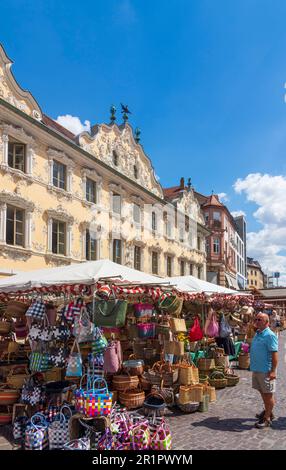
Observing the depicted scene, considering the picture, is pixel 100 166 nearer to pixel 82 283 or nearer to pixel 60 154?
pixel 60 154

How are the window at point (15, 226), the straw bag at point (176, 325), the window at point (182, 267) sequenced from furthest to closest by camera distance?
the window at point (182, 267) < the window at point (15, 226) < the straw bag at point (176, 325)

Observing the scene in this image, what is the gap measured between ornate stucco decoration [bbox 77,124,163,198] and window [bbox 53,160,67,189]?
6.95ft

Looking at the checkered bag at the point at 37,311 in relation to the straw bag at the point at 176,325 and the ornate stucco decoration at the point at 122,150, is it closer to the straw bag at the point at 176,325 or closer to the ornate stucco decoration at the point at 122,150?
the straw bag at the point at 176,325

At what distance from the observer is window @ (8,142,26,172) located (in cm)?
1697

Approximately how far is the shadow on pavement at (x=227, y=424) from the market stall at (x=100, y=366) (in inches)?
23.3

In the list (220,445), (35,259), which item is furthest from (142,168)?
(220,445)

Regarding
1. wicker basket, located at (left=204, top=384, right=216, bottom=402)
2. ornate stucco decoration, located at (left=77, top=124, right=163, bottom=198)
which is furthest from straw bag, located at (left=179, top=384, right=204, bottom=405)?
ornate stucco decoration, located at (left=77, top=124, right=163, bottom=198)

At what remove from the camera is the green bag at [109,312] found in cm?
661

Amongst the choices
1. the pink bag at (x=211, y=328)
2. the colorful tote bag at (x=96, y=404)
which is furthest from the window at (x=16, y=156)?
the colorful tote bag at (x=96, y=404)

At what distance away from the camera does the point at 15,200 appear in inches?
657

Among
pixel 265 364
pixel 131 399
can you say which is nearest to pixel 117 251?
pixel 131 399

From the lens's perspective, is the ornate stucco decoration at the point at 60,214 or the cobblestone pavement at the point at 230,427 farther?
the ornate stucco decoration at the point at 60,214

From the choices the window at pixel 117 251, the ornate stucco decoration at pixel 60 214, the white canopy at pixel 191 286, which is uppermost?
the ornate stucco decoration at pixel 60 214
